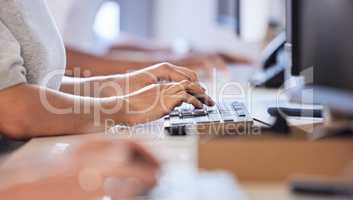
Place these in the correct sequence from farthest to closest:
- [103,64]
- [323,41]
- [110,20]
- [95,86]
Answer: [110,20], [103,64], [95,86], [323,41]

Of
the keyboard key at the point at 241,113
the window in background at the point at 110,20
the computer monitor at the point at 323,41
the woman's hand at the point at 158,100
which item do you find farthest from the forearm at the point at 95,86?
the window in background at the point at 110,20

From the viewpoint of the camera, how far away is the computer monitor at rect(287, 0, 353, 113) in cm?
108

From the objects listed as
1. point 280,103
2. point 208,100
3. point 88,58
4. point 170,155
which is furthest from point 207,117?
point 88,58

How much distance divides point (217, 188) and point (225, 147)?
5 cm

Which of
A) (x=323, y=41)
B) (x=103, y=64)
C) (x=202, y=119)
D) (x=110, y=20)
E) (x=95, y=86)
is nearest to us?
(x=202, y=119)

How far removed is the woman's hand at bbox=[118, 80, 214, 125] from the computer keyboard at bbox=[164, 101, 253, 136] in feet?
0.06

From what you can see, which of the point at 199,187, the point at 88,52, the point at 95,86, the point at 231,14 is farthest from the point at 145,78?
the point at 231,14

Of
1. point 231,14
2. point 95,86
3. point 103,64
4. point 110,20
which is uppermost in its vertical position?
point 110,20

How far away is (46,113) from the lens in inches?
36.3

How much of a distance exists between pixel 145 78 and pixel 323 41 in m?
0.38

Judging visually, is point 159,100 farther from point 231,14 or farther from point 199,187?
point 231,14

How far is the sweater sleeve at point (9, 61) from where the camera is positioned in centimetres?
88

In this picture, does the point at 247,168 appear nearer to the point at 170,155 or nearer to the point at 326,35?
the point at 170,155

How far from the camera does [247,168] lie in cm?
56
